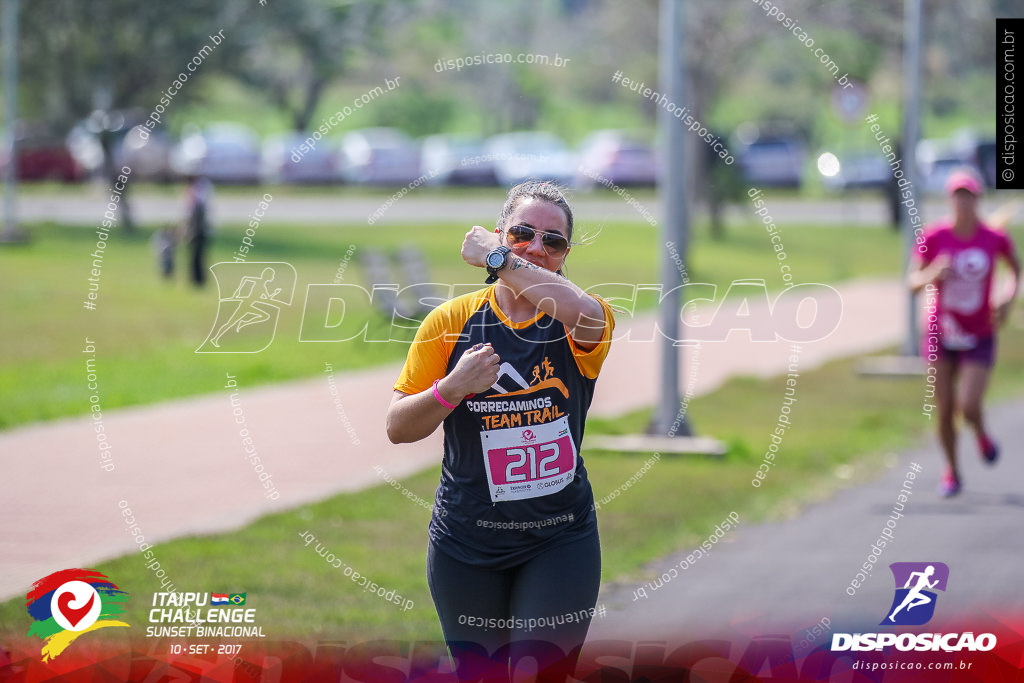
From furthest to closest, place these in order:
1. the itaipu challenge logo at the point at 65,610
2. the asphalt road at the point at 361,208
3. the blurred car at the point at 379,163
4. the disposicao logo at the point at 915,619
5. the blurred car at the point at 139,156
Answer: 1. the blurred car at the point at 379,163
2. the blurred car at the point at 139,156
3. the asphalt road at the point at 361,208
4. the disposicao logo at the point at 915,619
5. the itaipu challenge logo at the point at 65,610

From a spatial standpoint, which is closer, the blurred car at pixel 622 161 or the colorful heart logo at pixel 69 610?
the colorful heart logo at pixel 69 610

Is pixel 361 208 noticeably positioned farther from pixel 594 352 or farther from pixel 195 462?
pixel 594 352

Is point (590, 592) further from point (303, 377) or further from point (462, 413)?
point (303, 377)

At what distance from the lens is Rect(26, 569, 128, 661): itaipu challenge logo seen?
5293 mm

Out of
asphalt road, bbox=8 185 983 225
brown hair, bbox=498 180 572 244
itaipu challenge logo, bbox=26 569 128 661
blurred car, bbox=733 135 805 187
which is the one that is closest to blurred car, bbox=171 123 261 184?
asphalt road, bbox=8 185 983 225

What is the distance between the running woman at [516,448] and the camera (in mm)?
3846

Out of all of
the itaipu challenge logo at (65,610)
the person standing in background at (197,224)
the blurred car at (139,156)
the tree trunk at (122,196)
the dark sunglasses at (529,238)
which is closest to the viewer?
the dark sunglasses at (529,238)

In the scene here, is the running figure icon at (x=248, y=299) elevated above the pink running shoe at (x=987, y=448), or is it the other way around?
the running figure icon at (x=248, y=299)

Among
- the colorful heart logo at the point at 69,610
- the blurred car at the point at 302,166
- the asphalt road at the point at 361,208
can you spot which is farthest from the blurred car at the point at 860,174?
the colorful heart logo at the point at 69,610

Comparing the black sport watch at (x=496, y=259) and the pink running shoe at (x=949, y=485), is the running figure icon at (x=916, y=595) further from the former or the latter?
the black sport watch at (x=496, y=259)

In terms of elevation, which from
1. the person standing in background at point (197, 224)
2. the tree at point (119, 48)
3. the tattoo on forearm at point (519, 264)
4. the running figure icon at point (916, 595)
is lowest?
the running figure icon at point (916, 595)

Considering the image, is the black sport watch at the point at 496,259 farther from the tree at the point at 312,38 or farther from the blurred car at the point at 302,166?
the blurred car at the point at 302,166

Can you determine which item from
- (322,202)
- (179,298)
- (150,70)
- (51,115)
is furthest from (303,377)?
(322,202)

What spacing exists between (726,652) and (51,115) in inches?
1146
